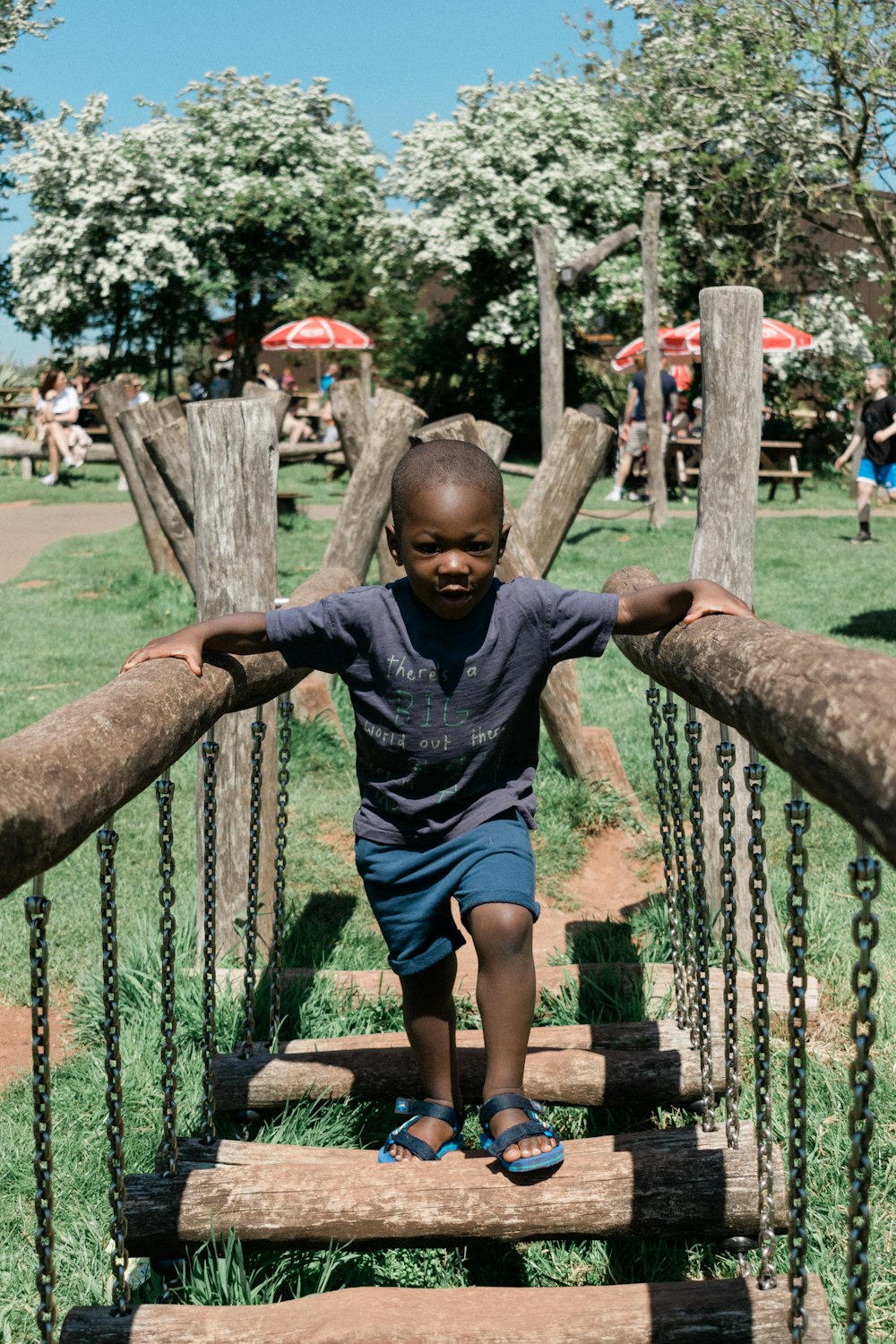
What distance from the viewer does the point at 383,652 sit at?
2457mm

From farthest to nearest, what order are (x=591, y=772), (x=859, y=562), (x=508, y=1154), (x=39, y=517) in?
(x=39, y=517)
(x=859, y=562)
(x=591, y=772)
(x=508, y=1154)

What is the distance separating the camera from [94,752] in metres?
1.63

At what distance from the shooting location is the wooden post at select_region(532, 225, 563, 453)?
13000 mm

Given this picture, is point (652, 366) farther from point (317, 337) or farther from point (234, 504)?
point (234, 504)

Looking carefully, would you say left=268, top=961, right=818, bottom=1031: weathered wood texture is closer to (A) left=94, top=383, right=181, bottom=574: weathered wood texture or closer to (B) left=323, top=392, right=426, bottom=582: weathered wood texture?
(B) left=323, top=392, right=426, bottom=582: weathered wood texture

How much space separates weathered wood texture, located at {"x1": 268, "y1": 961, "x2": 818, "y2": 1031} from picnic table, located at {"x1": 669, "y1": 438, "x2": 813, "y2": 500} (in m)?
13.4

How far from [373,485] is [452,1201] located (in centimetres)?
404

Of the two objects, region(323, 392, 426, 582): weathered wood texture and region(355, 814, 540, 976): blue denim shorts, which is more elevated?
region(323, 392, 426, 582): weathered wood texture

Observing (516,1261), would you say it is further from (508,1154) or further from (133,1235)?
(133,1235)

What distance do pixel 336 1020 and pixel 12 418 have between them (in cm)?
2825

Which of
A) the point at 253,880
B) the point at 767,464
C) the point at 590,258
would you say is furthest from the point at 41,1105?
the point at 767,464

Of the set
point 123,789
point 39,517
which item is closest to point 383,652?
point 123,789

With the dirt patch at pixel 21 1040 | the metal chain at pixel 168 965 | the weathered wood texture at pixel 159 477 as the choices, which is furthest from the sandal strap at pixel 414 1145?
the weathered wood texture at pixel 159 477

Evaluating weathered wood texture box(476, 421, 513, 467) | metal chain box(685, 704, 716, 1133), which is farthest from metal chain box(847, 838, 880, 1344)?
weathered wood texture box(476, 421, 513, 467)
